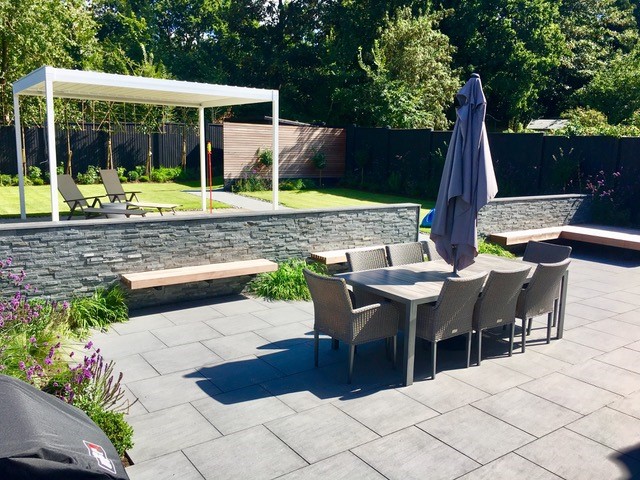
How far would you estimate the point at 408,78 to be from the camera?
875 inches

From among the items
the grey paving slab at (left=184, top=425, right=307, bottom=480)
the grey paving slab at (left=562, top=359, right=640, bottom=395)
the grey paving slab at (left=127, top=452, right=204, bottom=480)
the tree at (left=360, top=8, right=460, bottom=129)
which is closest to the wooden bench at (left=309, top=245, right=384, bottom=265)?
the grey paving slab at (left=562, top=359, right=640, bottom=395)

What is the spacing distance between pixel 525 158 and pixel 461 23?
13184 mm

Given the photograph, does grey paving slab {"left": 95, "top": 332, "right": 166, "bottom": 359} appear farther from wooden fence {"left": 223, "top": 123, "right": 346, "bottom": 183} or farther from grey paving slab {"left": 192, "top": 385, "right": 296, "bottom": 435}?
wooden fence {"left": 223, "top": 123, "right": 346, "bottom": 183}

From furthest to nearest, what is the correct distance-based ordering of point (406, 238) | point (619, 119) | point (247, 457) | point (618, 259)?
point (619, 119), point (618, 259), point (406, 238), point (247, 457)

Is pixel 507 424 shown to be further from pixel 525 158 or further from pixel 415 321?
pixel 525 158

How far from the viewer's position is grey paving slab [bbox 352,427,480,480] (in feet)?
12.4

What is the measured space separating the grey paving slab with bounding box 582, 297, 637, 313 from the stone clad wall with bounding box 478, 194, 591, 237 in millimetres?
2967

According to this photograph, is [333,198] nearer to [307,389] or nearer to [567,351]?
[567,351]

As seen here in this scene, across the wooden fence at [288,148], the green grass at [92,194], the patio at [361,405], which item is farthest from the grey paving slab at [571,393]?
the wooden fence at [288,148]

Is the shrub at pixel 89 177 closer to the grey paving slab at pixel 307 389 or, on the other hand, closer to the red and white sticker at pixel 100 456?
the grey paving slab at pixel 307 389

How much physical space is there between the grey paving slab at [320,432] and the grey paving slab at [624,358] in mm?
2911

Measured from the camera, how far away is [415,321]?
513 cm

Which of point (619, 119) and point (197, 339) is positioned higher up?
point (619, 119)

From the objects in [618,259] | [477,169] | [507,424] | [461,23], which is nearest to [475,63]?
[461,23]
